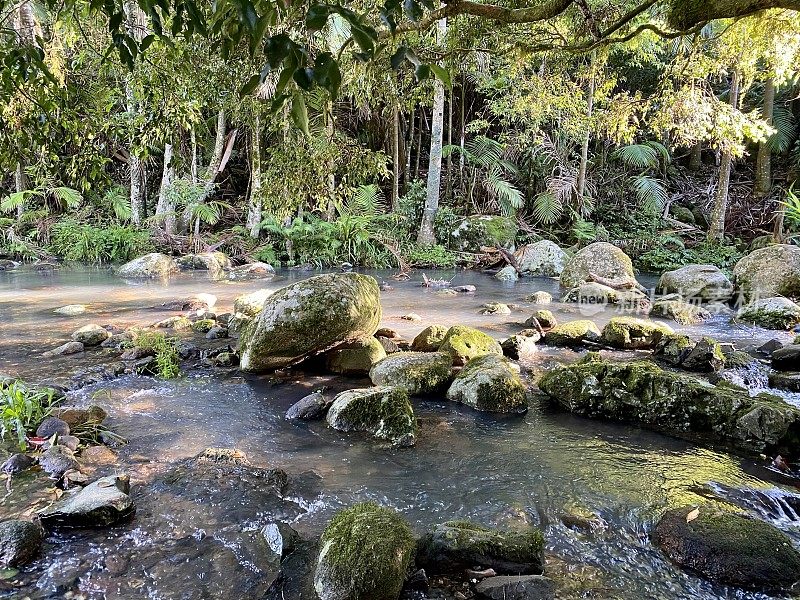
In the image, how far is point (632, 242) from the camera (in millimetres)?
17266

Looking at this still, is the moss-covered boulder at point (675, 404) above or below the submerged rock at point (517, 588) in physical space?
above

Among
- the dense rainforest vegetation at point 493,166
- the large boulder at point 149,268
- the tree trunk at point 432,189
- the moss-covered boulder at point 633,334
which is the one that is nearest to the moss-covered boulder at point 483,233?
the dense rainforest vegetation at point 493,166

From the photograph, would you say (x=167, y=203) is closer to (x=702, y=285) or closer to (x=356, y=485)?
(x=702, y=285)

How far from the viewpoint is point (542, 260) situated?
15.5 metres

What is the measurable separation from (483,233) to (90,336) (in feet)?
39.8

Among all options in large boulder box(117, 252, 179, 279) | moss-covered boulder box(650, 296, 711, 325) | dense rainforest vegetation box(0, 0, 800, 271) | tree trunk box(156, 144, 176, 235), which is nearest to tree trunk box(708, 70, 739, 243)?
dense rainforest vegetation box(0, 0, 800, 271)

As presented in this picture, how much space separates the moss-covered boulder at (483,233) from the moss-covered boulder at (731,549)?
14.0 meters

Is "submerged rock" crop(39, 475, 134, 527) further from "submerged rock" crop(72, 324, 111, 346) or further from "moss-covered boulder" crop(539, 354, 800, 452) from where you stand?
"submerged rock" crop(72, 324, 111, 346)

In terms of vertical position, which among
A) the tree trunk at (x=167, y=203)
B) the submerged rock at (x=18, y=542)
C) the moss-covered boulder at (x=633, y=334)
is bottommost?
the submerged rock at (x=18, y=542)

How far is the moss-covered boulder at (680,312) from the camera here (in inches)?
370

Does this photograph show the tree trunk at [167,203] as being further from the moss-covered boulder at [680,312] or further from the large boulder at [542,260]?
the moss-covered boulder at [680,312]

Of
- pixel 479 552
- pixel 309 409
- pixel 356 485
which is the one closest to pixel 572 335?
pixel 309 409

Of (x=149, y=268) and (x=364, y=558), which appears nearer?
(x=364, y=558)

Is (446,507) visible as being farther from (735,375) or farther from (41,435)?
(735,375)
